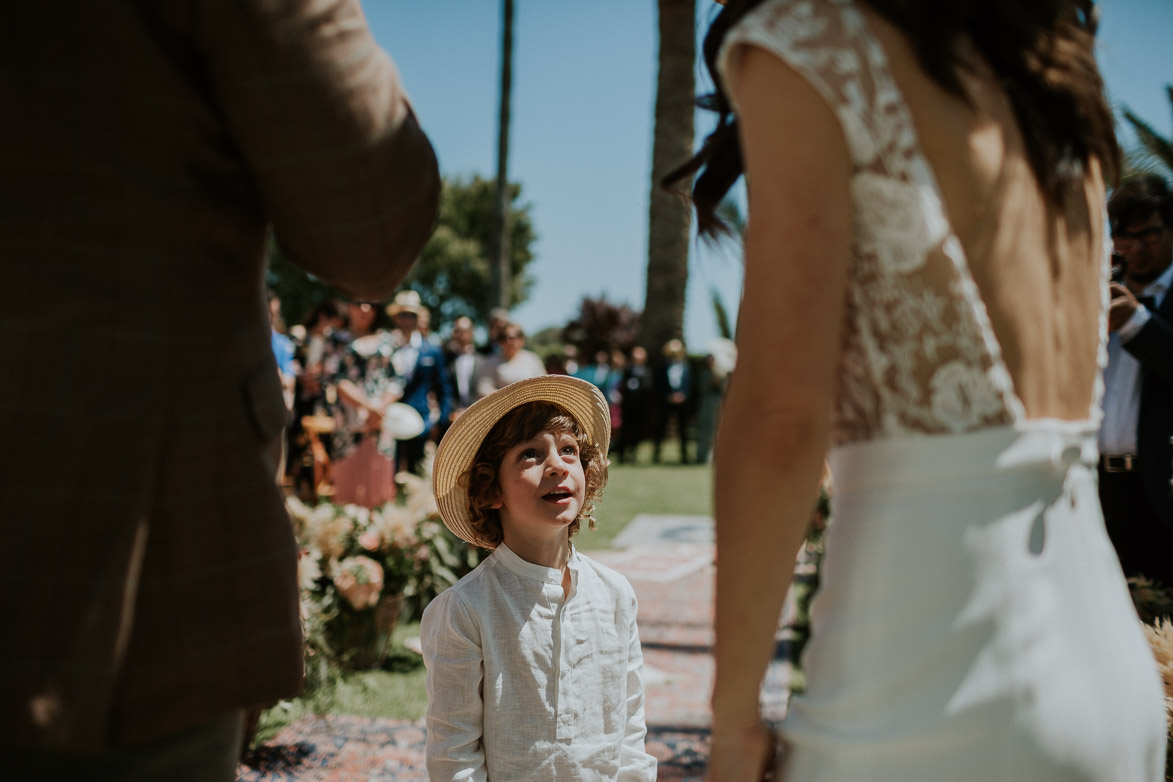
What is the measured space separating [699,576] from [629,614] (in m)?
5.64

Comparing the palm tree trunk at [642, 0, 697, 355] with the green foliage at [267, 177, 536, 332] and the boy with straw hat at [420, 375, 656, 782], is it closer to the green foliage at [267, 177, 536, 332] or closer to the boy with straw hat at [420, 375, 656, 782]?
the boy with straw hat at [420, 375, 656, 782]

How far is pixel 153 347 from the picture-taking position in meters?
1.00

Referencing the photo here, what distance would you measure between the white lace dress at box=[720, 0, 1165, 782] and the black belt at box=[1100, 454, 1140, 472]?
137 inches

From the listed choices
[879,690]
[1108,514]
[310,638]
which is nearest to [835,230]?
[879,690]

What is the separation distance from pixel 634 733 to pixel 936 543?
1746 mm

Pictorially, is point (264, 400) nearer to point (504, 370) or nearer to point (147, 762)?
point (147, 762)

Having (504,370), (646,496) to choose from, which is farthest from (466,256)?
(504,370)

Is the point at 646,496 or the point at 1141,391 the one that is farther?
the point at 646,496

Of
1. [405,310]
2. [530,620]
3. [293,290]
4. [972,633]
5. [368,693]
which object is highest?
[293,290]

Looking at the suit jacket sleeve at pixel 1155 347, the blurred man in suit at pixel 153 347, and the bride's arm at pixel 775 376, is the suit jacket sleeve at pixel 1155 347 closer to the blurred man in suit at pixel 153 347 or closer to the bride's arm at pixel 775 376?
the bride's arm at pixel 775 376

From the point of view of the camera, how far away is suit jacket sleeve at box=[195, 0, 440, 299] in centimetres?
103

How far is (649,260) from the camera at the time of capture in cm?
1712

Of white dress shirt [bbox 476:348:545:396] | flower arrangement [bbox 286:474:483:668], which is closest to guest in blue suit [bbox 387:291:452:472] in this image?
white dress shirt [bbox 476:348:545:396]

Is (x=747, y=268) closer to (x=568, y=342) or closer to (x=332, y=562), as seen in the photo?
(x=332, y=562)
